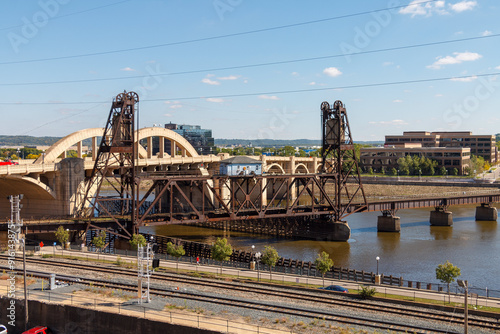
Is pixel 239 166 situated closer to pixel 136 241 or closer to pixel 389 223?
pixel 136 241

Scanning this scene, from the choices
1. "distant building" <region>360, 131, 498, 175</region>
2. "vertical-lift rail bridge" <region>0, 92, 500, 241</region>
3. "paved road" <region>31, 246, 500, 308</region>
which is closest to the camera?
"paved road" <region>31, 246, 500, 308</region>

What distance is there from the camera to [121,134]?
59.4 meters

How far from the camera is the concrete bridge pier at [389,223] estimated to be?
75.4m

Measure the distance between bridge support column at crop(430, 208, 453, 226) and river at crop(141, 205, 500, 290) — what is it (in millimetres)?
1302

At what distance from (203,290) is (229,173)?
124 ft

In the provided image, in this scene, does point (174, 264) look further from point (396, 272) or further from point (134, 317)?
point (396, 272)

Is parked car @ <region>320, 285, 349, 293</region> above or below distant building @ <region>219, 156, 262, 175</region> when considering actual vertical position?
below

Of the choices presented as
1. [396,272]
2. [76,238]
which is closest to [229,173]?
[76,238]

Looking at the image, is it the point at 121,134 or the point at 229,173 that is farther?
the point at 229,173

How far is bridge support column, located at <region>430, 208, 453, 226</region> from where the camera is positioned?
81606mm

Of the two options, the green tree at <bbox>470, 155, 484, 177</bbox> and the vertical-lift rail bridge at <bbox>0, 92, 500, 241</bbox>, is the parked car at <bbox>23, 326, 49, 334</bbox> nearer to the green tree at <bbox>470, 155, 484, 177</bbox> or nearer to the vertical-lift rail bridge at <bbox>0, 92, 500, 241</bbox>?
the vertical-lift rail bridge at <bbox>0, 92, 500, 241</bbox>

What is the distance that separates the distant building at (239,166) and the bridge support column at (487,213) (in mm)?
41547

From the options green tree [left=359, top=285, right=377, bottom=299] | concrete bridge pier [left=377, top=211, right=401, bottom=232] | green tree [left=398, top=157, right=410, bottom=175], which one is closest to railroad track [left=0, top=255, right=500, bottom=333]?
green tree [left=359, top=285, right=377, bottom=299]

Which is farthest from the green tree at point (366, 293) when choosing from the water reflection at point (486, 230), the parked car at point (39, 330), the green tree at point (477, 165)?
the green tree at point (477, 165)
